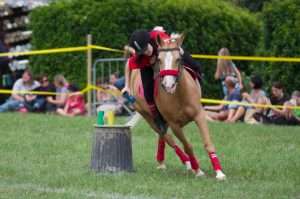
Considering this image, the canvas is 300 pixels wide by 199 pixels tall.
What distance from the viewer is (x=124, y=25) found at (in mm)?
22250

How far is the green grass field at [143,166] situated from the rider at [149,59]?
823 millimetres

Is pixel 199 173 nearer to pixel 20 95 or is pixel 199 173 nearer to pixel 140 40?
pixel 140 40

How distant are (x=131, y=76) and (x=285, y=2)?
833cm

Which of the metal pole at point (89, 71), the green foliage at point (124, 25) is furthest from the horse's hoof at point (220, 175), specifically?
the green foliage at point (124, 25)

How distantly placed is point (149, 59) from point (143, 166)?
1.67 m

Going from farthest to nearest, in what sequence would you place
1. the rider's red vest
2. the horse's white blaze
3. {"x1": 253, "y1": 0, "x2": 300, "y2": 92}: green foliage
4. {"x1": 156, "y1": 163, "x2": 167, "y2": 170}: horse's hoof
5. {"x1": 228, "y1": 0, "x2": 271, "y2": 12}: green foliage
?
{"x1": 228, "y1": 0, "x2": 271, "y2": 12}: green foliage < {"x1": 253, "y1": 0, "x2": 300, "y2": 92}: green foliage < {"x1": 156, "y1": 163, "x2": 167, "y2": 170}: horse's hoof < the rider's red vest < the horse's white blaze

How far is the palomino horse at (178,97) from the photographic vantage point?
1080cm

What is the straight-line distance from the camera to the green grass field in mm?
9898

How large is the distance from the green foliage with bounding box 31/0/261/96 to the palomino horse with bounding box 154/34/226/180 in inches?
426

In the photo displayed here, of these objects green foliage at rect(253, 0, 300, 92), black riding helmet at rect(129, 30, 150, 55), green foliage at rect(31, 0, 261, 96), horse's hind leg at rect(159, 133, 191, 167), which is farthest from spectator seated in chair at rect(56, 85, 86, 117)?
black riding helmet at rect(129, 30, 150, 55)

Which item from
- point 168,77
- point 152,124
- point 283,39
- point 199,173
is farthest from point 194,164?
point 283,39

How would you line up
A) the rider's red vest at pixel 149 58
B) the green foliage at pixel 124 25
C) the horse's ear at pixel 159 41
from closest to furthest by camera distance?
the horse's ear at pixel 159 41 → the rider's red vest at pixel 149 58 → the green foliage at pixel 124 25

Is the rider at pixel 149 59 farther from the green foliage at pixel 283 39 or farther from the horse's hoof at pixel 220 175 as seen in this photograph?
the green foliage at pixel 283 39

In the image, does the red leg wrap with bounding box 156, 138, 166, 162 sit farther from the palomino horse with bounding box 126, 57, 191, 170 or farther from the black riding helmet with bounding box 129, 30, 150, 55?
the black riding helmet with bounding box 129, 30, 150, 55
